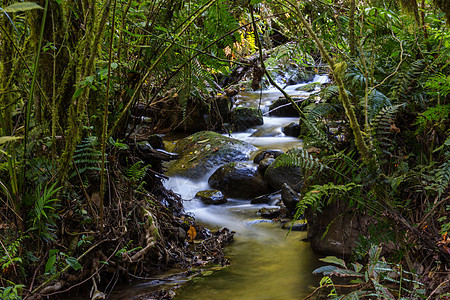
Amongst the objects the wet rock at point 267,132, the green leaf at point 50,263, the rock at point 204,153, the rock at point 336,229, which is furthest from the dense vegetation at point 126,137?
the wet rock at point 267,132

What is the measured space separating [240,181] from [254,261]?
300 centimetres

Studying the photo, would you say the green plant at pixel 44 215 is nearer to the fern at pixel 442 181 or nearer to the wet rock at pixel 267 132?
the fern at pixel 442 181

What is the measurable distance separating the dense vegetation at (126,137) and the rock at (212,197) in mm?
2534

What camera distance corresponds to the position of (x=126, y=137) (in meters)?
3.57

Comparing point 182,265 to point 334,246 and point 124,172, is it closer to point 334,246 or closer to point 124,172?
point 124,172

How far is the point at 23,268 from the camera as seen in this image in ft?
7.08

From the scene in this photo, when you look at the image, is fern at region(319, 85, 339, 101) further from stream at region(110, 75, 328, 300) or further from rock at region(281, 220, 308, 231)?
rock at region(281, 220, 308, 231)

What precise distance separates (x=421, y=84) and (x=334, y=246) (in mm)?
1554

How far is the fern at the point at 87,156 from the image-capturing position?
2.61 meters

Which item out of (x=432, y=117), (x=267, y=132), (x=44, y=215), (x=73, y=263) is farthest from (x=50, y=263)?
(x=267, y=132)

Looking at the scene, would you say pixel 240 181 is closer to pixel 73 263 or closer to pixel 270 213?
pixel 270 213

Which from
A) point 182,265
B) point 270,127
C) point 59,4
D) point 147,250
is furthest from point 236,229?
point 270,127

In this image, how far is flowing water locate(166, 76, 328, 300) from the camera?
276 centimetres

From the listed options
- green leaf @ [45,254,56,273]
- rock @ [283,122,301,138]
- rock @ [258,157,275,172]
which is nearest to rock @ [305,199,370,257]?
green leaf @ [45,254,56,273]
